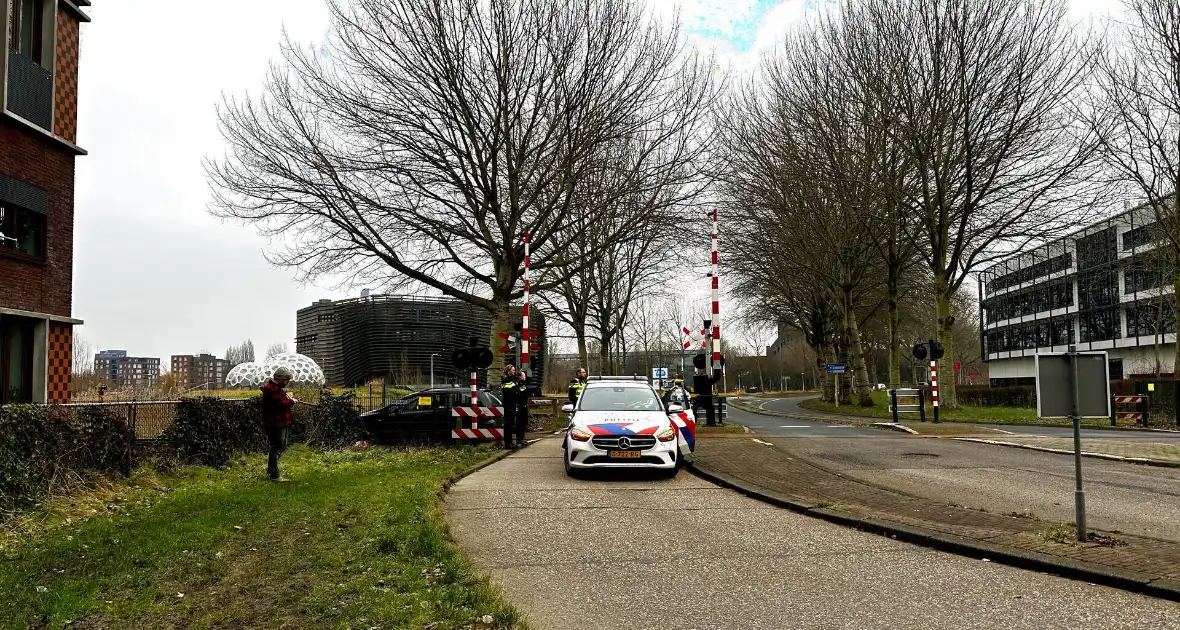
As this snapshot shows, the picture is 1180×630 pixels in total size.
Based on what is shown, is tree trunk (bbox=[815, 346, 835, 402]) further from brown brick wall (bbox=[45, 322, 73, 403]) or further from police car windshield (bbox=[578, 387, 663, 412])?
brown brick wall (bbox=[45, 322, 73, 403])

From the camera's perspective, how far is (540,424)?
84.9 feet

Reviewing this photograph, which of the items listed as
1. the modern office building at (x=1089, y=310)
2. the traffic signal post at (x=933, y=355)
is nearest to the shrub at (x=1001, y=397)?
the modern office building at (x=1089, y=310)

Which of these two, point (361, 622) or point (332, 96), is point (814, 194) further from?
point (361, 622)

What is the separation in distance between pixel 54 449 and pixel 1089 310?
80.4m

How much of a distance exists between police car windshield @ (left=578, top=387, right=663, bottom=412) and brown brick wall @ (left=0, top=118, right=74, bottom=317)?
1165cm

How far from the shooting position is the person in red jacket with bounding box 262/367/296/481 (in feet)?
38.9

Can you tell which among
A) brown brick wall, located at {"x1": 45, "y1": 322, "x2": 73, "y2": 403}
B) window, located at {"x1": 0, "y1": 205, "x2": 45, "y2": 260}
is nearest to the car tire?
brown brick wall, located at {"x1": 45, "y1": 322, "x2": 73, "y2": 403}

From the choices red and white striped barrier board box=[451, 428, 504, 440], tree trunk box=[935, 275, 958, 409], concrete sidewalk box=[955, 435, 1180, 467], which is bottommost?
concrete sidewalk box=[955, 435, 1180, 467]

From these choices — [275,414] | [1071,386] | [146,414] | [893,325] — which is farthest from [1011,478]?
[893,325]

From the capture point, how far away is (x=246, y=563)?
21.0 ft

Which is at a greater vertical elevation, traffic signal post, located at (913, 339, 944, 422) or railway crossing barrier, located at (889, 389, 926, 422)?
traffic signal post, located at (913, 339, 944, 422)

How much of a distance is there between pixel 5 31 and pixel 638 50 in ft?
44.4

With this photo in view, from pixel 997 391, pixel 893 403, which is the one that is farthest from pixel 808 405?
pixel 893 403

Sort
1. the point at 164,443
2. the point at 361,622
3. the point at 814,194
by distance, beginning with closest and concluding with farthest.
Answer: the point at 361,622, the point at 164,443, the point at 814,194
